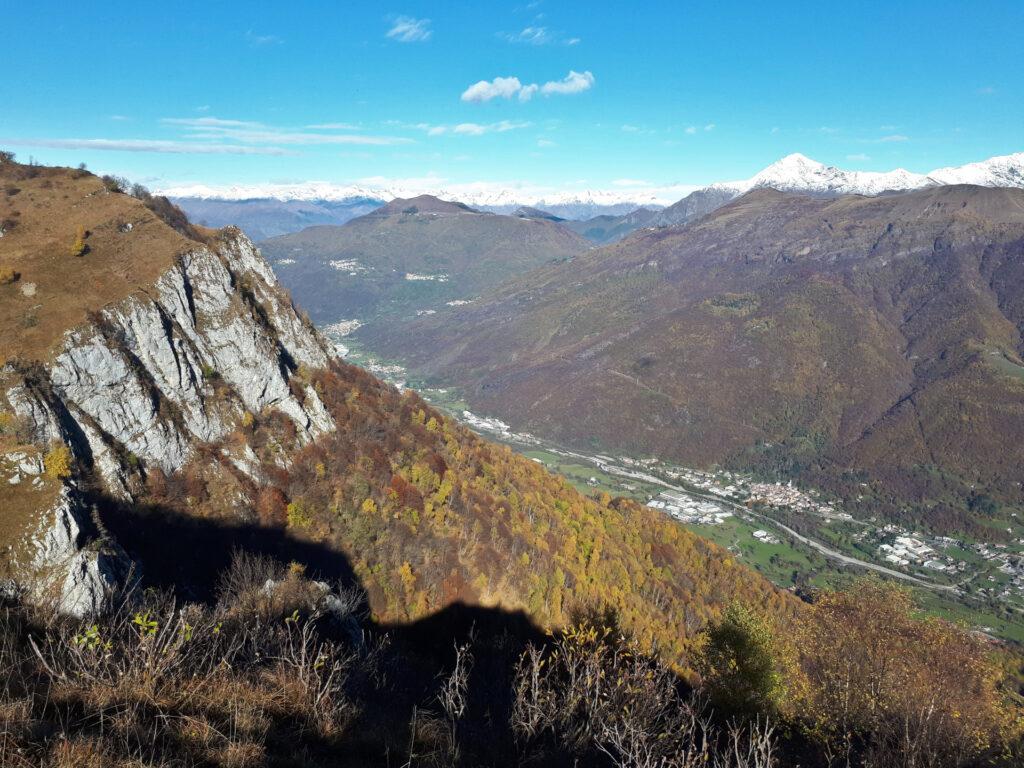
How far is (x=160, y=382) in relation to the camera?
48.6 metres

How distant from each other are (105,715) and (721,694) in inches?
1095

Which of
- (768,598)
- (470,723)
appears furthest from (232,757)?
(768,598)

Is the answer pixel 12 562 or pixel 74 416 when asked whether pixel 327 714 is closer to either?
pixel 12 562

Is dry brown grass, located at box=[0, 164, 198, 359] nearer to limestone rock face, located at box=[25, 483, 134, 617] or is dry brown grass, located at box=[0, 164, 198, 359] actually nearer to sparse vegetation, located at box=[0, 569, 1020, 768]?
limestone rock face, located at box=[25, 483, 134, 617]

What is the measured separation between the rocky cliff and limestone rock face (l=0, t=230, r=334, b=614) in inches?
4.1

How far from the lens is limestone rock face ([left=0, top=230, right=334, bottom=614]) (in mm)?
30250

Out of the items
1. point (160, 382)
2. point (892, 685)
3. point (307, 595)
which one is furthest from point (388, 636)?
point (160, 382)

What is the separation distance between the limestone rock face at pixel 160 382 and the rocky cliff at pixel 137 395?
0.34 feet

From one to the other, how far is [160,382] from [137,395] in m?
4.12

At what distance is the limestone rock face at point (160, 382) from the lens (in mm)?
30250

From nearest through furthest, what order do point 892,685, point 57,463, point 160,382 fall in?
point 892,685, point 57,463, point 160,382

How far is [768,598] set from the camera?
291 feet

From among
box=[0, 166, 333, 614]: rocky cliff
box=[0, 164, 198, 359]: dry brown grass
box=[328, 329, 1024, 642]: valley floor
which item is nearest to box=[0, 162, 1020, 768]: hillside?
box=[0, 166, 333, 614]: rocky cliff

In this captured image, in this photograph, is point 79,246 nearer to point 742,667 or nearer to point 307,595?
point 307,595
